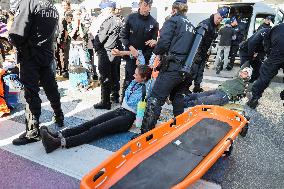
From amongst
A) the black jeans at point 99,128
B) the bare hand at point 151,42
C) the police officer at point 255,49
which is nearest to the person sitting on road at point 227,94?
the police officer at point 255,49

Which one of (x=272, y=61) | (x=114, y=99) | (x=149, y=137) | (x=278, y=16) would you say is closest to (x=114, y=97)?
(x=114, y=99)

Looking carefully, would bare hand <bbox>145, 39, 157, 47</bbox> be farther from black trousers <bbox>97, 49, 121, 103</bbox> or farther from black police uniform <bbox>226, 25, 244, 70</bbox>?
black police uniform <bbox>226, 25, 244, 70</bbox>

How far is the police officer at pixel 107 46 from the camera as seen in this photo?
5.30 metres

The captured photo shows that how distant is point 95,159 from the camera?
12.0 feet

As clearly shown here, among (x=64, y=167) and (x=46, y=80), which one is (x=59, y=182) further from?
(x=46, y=80)

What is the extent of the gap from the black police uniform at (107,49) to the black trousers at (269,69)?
3221mm

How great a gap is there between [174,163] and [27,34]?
8.21ft

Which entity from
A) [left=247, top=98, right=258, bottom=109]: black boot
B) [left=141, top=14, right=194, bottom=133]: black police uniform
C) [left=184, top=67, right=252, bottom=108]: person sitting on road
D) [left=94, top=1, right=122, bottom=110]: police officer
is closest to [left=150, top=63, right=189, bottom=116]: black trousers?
[left=141, top=14, right=194, bottom=133]: black police uniform

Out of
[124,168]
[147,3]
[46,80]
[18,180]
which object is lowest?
[18,180]

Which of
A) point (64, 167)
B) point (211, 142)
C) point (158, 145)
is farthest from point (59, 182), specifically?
point (211, 142)

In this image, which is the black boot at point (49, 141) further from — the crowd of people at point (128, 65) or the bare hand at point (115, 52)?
the bare hand at point (115, 52)

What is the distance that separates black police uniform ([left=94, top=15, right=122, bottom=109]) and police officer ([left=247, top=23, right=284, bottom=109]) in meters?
3.21

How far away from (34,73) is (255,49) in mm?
5789

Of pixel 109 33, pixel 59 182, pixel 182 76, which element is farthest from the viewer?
pixel 109 33
